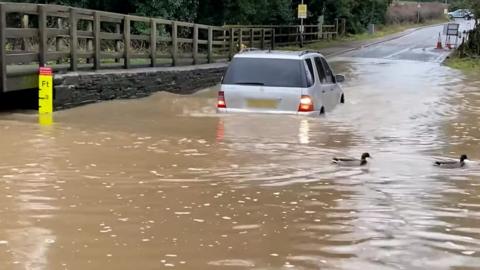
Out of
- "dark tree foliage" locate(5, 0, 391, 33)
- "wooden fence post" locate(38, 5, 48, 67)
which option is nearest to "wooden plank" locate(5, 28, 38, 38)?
"wooden fence post" locate(38, 5, 48, 67)

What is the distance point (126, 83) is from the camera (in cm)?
1597

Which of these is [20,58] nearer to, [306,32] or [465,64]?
[465,64]

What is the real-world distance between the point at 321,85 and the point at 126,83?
5615 millimetres

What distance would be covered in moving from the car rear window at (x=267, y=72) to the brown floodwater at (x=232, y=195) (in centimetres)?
57

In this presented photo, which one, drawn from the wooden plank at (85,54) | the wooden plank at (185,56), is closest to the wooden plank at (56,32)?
the wooden plank at (85,54)

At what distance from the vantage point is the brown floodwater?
192 inches

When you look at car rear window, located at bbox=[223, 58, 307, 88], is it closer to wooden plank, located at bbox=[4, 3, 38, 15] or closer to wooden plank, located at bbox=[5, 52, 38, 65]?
wooden plank, located at bbox=[5, 52, 38, 65]

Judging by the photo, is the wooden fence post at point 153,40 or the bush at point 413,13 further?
the bush at point 413,13

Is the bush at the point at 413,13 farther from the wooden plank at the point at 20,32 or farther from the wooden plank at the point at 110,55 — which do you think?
the wooden plank at the point at 20,32

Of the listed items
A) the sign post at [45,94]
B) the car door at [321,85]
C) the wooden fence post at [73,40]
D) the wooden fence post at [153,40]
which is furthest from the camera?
the wooden fence post at [153,40]

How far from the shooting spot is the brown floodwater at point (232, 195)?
488 cm

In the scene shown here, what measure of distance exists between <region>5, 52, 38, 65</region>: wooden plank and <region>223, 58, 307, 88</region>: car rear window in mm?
3803

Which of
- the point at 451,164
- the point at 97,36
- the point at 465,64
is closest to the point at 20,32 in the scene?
the point at 97,36

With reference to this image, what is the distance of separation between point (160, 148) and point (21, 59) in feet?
14.9
